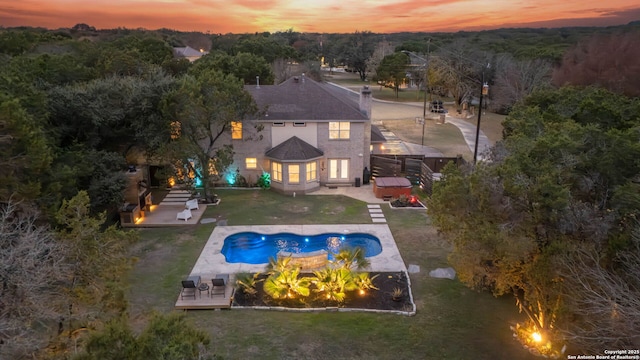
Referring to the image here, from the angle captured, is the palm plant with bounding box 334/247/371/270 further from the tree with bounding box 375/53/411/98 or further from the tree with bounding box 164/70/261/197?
the tree with bounding box 375/53/411/98

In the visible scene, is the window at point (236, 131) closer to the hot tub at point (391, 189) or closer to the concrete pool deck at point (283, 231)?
the concrete pool deck at point (283, 231)

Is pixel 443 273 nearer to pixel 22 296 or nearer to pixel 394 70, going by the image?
pixel 22 296

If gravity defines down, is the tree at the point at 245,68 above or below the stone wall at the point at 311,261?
above

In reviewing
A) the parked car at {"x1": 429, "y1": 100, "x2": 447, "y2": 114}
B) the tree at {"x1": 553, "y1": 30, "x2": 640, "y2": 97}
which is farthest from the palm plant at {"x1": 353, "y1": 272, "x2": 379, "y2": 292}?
the parked car at {"x1": 429, "y1": 100, "x2": 447, "y2": 114}

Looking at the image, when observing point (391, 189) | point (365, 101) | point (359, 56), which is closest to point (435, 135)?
point (365, 101)

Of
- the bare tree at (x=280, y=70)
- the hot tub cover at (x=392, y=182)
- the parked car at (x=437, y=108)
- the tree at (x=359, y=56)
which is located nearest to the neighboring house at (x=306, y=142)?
the hot tub cover at (x=392, y=182)

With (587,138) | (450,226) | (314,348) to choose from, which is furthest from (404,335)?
(587,138)
